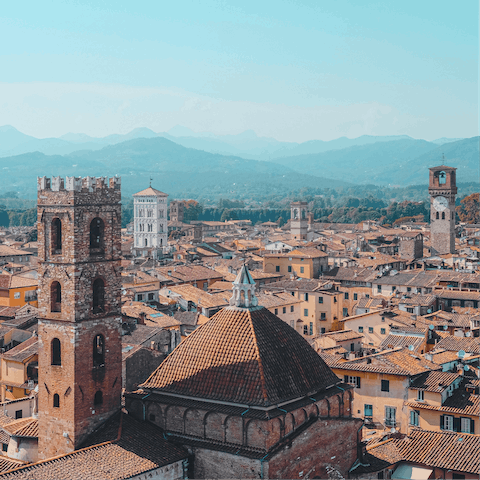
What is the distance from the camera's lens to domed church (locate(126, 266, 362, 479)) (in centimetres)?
2100

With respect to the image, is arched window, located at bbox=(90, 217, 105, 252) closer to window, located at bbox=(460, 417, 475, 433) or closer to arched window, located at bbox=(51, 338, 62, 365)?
arched window, located at bbox=(51, 338, 62, 365)

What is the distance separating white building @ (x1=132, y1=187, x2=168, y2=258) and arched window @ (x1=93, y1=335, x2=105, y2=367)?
295 ft

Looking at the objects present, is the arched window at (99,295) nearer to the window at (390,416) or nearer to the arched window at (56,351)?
the arched window at (56,351)

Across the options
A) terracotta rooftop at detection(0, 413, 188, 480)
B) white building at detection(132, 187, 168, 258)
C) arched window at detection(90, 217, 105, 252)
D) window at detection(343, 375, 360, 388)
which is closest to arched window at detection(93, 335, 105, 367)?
terracotta rooftop at detection(0, 413, 188, 480)

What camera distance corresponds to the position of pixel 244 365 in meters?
22.1

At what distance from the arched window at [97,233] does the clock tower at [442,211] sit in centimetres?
6052

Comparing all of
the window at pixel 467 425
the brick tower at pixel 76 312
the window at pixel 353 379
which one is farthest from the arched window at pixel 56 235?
the window at pixel 467 425

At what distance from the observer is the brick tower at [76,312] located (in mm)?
22609

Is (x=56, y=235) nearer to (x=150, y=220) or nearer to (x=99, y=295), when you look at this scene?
(x=99, y=295)

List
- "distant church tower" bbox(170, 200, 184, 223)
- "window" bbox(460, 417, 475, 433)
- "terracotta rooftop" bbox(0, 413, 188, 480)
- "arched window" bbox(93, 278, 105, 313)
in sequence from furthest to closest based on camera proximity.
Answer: "distant church tower" bbox(170, 200, 184, 223)
"window" bbox(460, 417, 475, 433)
"arched window" bbox(93, 278, 105, 313)
"terracotta rooftop" bbox(0, 413, 188, 480)

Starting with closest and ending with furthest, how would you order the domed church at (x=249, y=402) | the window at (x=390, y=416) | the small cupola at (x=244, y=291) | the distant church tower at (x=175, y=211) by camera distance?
the domed church at (x=249, y=402) → the small cupola at (x=244, y=291) → the window at (x=390, y=416) → the distant church tower at (x=175, y=211)

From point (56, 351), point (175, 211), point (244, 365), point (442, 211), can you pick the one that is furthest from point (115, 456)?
point (175, 211)

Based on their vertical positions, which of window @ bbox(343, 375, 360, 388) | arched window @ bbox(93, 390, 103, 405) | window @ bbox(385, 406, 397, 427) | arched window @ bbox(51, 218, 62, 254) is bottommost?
window @ bbox(385, 406, 397, 427)

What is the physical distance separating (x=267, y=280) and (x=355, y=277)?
716 centimetres
